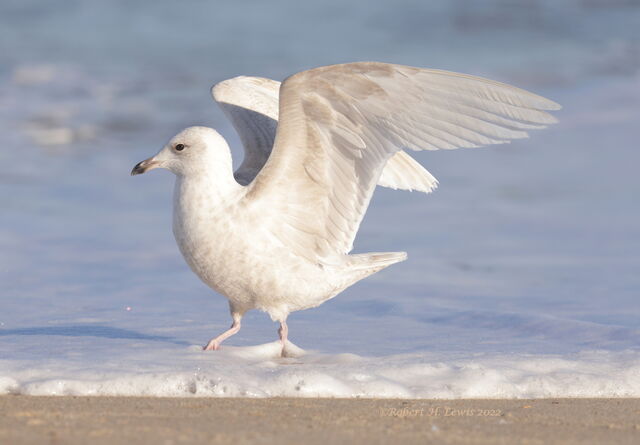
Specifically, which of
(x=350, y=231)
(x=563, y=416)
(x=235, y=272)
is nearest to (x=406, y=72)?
(x=350, y=231)

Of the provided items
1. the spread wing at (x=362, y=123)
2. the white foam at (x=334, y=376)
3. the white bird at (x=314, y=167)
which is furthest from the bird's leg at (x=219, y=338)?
the spread wing at (x=362, y=123)

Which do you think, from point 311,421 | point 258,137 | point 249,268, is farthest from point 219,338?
point 311,421

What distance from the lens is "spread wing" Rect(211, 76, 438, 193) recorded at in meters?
7.17

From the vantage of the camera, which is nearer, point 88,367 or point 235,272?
point 88,367

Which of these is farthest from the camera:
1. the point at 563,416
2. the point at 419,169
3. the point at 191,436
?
the point at 419,169

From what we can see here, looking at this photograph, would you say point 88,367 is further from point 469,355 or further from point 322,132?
point 469,355

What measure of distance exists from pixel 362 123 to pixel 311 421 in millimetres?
2489

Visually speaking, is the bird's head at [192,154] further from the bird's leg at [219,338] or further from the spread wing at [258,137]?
the bird's leg at [219,338]

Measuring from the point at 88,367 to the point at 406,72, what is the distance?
250 cm

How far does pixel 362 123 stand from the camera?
6.10m

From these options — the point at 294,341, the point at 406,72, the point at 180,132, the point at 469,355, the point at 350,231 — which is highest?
the point at 406,72

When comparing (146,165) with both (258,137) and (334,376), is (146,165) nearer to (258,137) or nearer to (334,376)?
(258,137)

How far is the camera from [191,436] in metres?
3.59

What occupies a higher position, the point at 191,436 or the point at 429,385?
the point at 191,436
